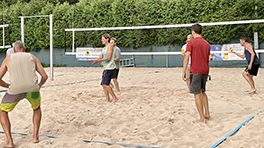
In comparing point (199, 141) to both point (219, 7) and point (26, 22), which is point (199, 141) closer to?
point (219, 7)

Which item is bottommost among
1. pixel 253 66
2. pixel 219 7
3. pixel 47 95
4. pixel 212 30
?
pixel 47 95

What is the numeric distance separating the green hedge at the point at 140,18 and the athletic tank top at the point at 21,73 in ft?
33.6

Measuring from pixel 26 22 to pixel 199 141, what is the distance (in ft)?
53.2

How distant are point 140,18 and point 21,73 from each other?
43.3ft

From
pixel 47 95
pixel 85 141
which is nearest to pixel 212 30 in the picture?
pixel 47 95

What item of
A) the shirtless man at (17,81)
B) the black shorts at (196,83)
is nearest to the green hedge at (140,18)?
the black shorts at (196,83)

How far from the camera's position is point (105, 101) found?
20.2 feet

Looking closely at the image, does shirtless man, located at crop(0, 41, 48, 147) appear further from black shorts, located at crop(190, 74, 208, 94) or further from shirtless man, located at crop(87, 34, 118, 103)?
shirtless man, located at crop(87, 34, 118, 103)

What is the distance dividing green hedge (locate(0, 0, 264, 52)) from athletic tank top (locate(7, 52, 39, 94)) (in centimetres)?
1023

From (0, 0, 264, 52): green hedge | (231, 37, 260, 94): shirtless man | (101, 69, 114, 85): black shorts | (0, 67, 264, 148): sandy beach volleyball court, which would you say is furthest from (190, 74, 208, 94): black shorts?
(0, 0, 264, 52): green hedge

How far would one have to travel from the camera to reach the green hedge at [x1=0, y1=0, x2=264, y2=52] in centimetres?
1418

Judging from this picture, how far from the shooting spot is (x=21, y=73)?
3.45m

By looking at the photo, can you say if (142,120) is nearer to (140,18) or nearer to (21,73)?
(21,73)

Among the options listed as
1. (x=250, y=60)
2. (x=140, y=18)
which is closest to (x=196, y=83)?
(x=250, y=60)
